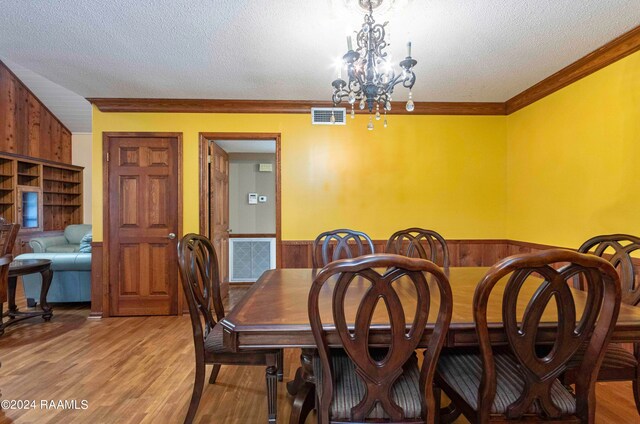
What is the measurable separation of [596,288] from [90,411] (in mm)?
2458

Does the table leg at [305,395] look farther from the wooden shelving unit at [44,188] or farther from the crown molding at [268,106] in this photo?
the wooden shelving unit at [44,188]

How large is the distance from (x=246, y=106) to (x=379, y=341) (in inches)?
112

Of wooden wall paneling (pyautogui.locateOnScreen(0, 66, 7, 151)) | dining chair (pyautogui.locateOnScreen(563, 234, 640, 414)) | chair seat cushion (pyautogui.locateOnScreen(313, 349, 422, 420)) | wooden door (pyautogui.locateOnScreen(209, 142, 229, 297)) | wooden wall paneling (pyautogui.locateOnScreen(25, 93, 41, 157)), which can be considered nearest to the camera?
chair seat cushion (pyautogui.locateOnScreen(313, 349, 422, 420))

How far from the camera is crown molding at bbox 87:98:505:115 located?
3258mm

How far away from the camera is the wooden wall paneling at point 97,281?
10.8 feet

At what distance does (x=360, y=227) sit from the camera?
11.2 ft

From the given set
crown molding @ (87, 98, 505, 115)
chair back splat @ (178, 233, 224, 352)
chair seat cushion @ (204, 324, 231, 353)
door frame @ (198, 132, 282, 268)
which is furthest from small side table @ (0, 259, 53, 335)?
chair seat cushion @ (204, 324, 231, 353)

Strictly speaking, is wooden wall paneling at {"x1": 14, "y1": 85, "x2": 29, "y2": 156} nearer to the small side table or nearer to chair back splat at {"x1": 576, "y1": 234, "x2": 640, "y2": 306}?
the small side table

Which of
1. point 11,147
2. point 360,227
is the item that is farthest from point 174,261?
point 11,147

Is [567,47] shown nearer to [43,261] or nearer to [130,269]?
[130,269]

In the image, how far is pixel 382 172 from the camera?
3398 millimetres

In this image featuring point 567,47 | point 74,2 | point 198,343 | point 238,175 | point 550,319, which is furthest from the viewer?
point 238,175

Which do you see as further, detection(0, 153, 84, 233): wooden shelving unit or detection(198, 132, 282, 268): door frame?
detection(0, 153, 84, 233): wooden shelving unit

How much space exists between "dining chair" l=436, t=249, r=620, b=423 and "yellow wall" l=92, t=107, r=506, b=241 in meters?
2.28
